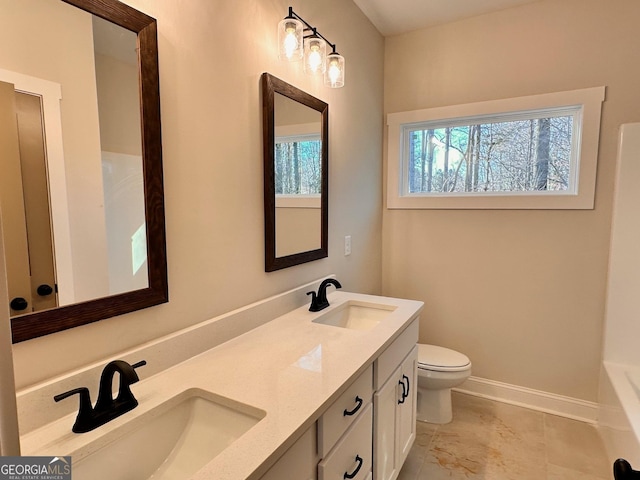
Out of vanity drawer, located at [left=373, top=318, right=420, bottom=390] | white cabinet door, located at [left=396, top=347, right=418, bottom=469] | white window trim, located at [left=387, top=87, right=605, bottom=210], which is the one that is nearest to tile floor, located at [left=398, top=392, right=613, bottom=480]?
white cabinet door, located at [left=396, top=347, right=418, bottom=469]

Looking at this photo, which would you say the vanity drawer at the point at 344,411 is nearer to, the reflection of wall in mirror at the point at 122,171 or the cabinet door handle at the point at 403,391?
the cabinet door handle at the point at 403,391

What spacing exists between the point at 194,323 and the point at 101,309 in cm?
35

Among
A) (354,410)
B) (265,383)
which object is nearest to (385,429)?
(354,410)

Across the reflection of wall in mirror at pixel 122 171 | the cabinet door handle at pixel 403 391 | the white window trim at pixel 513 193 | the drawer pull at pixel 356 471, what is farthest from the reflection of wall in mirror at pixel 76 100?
the white window trim at pixel 513 193

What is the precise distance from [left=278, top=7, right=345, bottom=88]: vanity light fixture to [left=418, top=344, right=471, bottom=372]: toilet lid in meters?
1.74

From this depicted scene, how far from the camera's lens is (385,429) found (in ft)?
4.75

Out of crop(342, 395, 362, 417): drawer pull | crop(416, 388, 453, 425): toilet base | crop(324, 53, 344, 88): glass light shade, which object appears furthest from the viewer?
crop(416, 388, 453, 425): toilet base

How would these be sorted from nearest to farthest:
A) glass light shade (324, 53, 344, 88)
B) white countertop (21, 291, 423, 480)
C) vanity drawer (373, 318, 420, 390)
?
white countertop (21, 291, 423, 480)
vanity drawer (373, 318, 420, 390)
glass light shade (324, 53, 344, 88)

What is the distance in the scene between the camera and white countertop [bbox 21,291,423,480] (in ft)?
2.43

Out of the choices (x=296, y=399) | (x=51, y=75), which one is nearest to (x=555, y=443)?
(x=296, y=399)

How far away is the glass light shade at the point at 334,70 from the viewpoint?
1.77 metres

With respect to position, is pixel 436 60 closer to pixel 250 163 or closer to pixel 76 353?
pixel 250 163

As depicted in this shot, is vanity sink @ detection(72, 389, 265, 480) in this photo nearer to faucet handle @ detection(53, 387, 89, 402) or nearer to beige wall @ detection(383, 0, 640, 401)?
faucet handle @ detection(53, 387, 89, 402)

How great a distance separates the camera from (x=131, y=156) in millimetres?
1015
